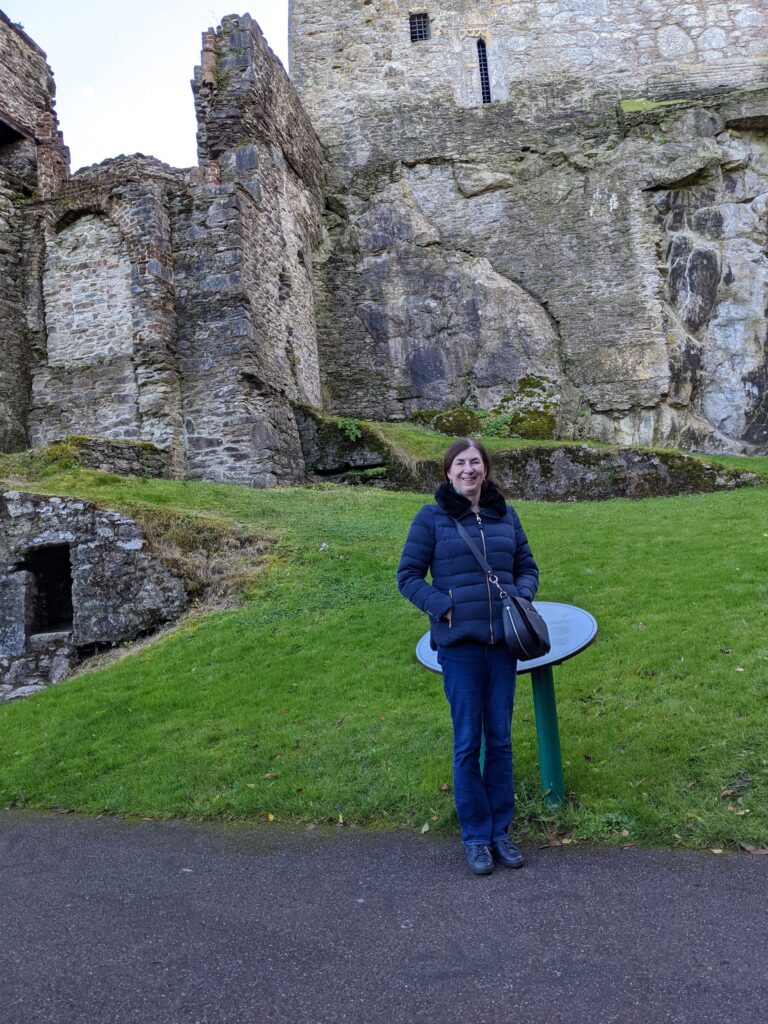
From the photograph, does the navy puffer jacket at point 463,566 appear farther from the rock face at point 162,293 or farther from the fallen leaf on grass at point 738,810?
the rock face at point 162,293

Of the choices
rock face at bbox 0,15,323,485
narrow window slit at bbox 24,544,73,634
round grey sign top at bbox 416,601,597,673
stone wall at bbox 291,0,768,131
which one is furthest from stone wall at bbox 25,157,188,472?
round grey sign top at bbox 416,601,597,673

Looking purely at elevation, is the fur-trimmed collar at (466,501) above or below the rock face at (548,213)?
below

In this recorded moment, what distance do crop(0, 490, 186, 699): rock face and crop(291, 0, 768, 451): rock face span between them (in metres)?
12.0

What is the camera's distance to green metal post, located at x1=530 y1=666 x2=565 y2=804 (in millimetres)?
4945

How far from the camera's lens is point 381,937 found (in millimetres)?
3814

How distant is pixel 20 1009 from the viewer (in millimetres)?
3455

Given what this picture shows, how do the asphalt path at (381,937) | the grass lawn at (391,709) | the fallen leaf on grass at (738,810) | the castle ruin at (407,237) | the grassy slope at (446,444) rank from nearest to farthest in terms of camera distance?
1. the asphalt path at (381,937)
2. the fallen leaf on grass at (738,810)
3. the grass lawn at (391,709)
4. the castle ruin at (407,237)
5. the grassy slope at (446,444)

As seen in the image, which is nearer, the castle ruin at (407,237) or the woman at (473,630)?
the woman at (473,630)

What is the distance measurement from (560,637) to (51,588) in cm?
843

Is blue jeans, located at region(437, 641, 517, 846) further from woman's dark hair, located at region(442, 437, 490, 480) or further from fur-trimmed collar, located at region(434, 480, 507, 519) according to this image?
woman's dark hair, located at region(442, 437, 490, 480)

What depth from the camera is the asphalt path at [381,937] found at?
326cm

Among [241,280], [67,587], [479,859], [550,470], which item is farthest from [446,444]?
[479,859]

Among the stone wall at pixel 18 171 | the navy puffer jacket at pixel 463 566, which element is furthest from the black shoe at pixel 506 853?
the stone wall at pixel 18 171

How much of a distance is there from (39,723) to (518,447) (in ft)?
39.0
